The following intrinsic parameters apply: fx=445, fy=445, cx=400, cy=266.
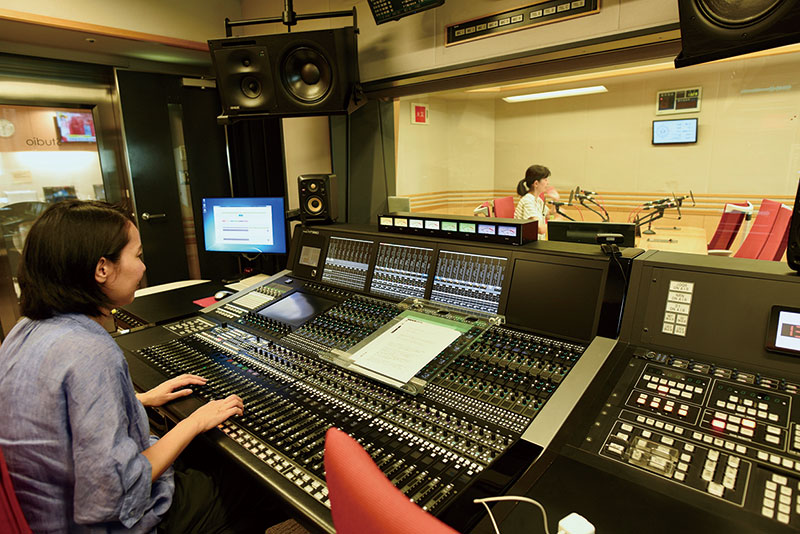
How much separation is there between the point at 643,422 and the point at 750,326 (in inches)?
17.1

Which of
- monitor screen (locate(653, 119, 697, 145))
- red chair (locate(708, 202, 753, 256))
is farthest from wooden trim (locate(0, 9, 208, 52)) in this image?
monitor screen (locate(653, 119, 697, 145))

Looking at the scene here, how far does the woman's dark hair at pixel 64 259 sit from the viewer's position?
1.02 metres

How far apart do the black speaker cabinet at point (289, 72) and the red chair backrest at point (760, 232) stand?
2847mm

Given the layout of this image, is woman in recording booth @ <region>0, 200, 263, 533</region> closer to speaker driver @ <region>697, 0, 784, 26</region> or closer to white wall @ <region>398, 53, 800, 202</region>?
speaker driver @ <region>697, 0, 784, 26</region>

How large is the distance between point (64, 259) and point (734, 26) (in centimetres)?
185

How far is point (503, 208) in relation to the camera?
455 cm

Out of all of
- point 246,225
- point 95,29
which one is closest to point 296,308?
point 246,225

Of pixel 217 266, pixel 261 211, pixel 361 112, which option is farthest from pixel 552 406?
pixel 217 266

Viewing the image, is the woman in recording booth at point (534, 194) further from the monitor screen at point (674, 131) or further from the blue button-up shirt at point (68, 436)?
the blue button-up shirt at point (68, 436)

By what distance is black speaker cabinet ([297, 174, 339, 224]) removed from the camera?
2.33 m

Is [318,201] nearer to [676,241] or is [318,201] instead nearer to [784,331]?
[784,331]

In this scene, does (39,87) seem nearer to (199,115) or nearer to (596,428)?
(199,115)

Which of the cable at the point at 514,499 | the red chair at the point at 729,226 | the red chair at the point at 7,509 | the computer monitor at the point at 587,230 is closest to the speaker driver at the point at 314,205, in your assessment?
the computer monitor at the point at 587,230

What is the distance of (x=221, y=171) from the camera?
4.20 meters
